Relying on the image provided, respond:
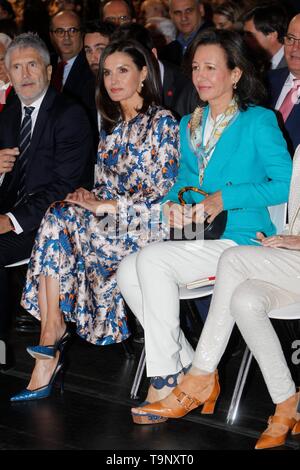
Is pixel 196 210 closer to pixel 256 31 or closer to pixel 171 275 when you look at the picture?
pixel 171 275

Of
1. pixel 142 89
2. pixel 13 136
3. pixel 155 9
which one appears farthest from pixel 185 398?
pixel 155 9

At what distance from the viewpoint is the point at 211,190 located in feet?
12.9

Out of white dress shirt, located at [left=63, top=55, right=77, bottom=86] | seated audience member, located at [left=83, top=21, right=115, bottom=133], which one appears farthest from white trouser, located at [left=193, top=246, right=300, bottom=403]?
white dress shirt, located at [left=63, top=55, right=77, bottom=86]

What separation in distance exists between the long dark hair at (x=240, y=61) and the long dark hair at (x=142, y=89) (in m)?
0.41

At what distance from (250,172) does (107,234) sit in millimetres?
770

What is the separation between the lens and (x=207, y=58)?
3.91 m

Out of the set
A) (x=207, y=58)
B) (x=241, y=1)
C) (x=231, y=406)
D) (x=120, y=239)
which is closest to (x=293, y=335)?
(x=231, y=406)

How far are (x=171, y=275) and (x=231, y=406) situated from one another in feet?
1.94

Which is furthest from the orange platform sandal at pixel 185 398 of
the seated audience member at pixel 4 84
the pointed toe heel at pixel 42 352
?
the seated audience member at pixel 4 84

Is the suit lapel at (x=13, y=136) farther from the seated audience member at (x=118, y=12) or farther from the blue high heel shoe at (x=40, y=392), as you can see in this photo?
the seated audience member at (x=118, y=12)

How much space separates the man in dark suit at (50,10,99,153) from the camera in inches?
249

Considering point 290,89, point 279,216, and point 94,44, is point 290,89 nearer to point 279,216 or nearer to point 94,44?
point 279,216

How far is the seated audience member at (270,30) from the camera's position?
561cm

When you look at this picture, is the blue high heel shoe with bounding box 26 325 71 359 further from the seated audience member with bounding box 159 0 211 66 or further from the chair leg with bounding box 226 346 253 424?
the seated audience member with bounding box 159 0 211 66
